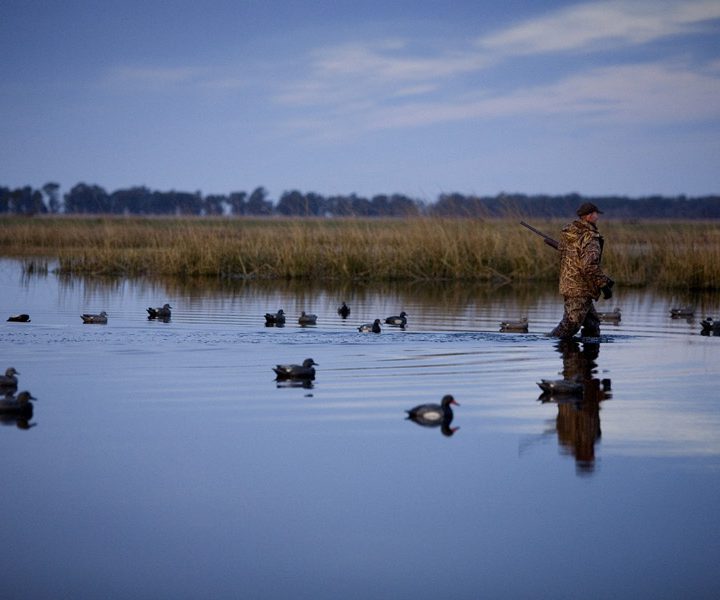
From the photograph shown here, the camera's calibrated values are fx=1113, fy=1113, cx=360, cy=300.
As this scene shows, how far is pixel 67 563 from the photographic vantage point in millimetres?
6508

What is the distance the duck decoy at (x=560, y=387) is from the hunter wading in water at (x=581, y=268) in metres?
5.12

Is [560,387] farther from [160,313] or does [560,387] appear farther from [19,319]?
[19,319]

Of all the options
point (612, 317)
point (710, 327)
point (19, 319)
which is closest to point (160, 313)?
point (19, 319)

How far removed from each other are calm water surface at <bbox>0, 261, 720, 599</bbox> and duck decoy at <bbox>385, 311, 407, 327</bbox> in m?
2.94

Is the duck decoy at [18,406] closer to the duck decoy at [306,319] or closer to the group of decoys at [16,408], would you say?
the group of decoys at [16,408]

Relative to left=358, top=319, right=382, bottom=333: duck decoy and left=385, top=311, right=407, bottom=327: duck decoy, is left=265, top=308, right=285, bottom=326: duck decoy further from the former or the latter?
left=385, top=311, right=407, bottom=327: duck decoy

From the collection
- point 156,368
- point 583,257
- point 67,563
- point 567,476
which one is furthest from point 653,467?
point 583,257

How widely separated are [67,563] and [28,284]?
22689mm

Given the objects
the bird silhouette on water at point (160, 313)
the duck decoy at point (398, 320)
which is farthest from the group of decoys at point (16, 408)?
the duck decoy at point (398, 320)

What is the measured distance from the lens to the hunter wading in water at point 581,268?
16797 millimetres

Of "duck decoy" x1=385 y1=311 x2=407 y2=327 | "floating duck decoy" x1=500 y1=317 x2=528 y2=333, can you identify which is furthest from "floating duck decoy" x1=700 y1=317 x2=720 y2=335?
"duck decoy" x1=385 y1=311 x2=407 y2=327

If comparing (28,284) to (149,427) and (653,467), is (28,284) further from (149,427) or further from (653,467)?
(653,467)

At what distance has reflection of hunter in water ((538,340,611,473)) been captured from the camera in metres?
9.33

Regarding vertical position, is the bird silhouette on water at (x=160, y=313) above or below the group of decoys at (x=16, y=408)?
above
